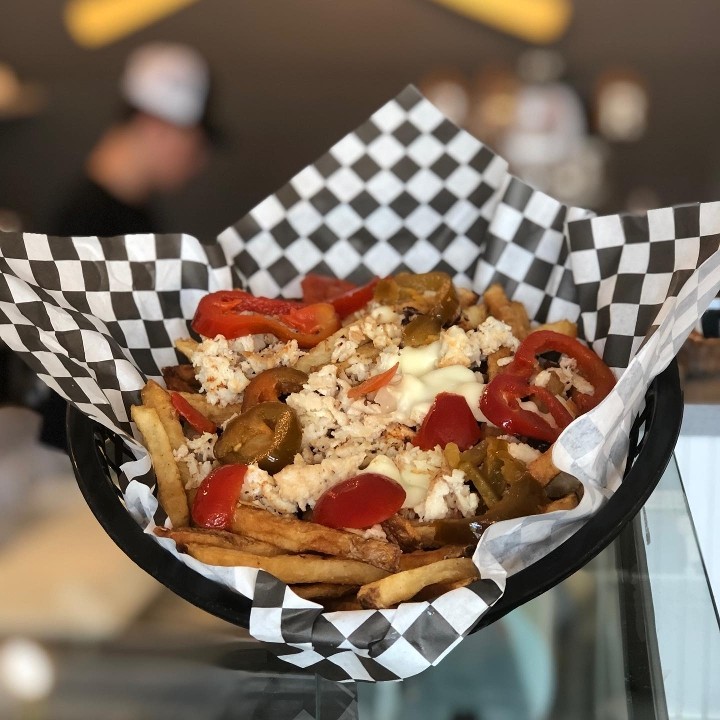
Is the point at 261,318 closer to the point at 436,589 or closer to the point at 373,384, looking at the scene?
the point at 373,384

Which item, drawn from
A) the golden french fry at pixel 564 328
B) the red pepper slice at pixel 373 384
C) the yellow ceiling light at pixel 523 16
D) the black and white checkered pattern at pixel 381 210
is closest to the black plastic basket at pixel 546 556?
the golden french fry at pixel 564 328

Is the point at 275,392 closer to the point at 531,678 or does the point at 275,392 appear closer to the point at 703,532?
the point at 531,678

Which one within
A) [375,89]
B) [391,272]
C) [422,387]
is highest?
[375,89]

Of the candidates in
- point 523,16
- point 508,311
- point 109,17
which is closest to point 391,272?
point 508,311

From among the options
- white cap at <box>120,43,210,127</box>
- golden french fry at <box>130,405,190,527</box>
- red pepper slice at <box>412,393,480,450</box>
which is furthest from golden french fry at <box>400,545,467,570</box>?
white cap at <box>120,43,210,127</box>

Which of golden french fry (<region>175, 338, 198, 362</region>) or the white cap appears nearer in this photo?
golden french fry (<region>175, 338, 198, 362</region>)

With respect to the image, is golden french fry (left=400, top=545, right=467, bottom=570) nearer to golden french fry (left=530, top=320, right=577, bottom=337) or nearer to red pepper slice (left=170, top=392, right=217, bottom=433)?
red pepper slice (left=170, top=392, right=217, bottom=433)
